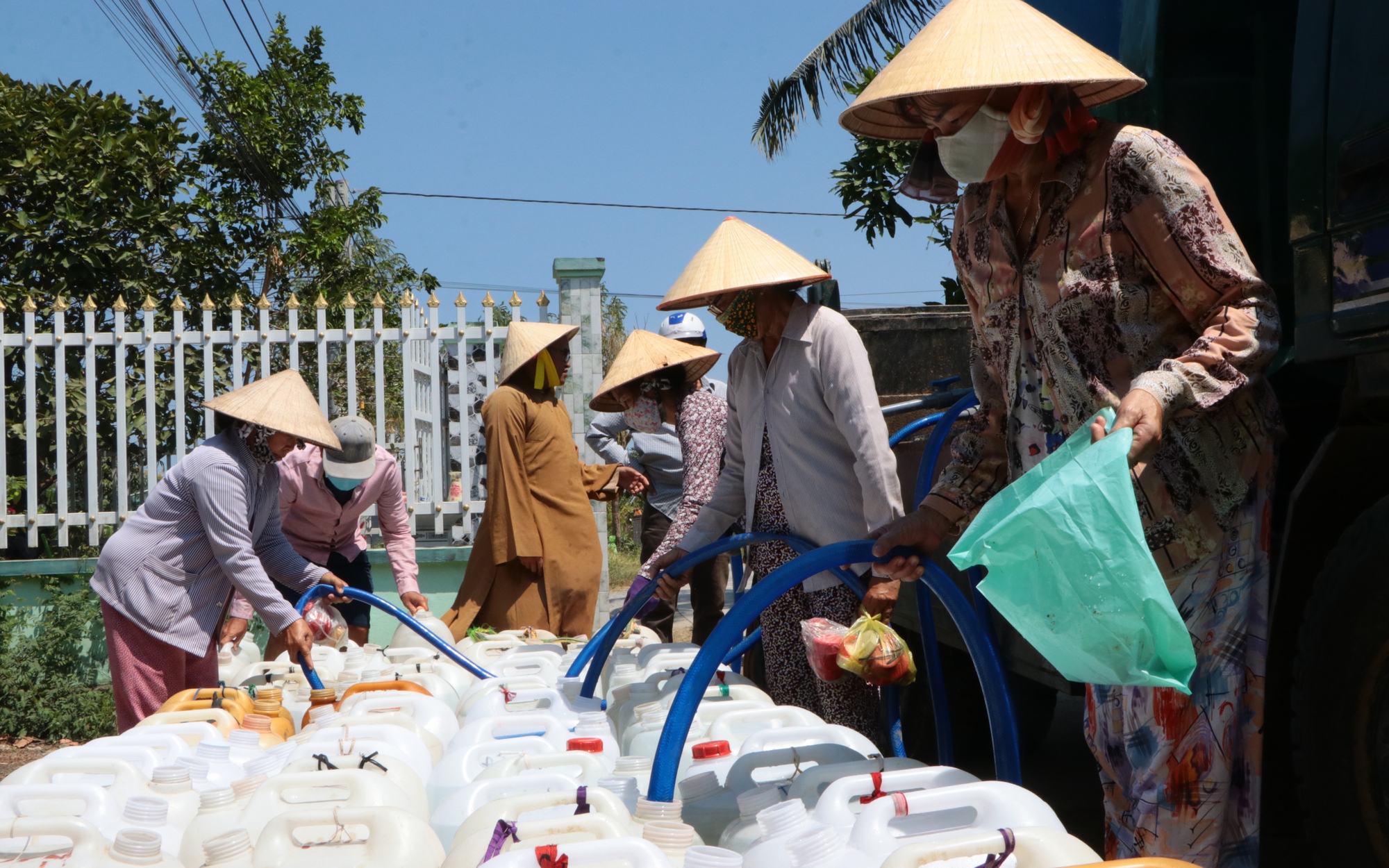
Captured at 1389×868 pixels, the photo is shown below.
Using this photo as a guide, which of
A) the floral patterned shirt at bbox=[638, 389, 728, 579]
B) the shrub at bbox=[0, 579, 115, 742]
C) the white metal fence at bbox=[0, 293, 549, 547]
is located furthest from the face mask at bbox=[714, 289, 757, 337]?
the shrub at bbox=[0, 579, 115, 742]

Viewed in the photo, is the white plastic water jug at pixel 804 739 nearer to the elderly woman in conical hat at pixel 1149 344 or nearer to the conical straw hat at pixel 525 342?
the elderly woman in conical hat at pixel 1149 344

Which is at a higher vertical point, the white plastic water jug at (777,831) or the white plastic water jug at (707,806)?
the white plastic water jug at (777,831)

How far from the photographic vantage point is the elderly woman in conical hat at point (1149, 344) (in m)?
1.75

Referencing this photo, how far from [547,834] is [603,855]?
5.5 inches

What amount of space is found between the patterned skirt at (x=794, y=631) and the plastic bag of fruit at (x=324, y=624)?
1.53m

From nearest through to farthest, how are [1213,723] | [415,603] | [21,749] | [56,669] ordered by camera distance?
[1213,723] → [415,603] → [21,749] → [56,669]

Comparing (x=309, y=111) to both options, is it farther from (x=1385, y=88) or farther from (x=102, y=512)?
(x=1385, y=88)

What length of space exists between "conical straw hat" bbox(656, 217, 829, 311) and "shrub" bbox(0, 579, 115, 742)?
4.57 meters

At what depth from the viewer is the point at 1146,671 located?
1437 millimetres

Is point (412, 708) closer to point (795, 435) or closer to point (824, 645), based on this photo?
point (824, 645)

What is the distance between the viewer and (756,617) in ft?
6.17

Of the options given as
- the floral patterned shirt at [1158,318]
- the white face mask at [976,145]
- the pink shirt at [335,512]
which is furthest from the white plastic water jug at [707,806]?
the pink shirt at [335,512]

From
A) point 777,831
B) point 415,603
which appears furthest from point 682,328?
point 777,831

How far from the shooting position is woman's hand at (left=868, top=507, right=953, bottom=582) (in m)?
2.02
